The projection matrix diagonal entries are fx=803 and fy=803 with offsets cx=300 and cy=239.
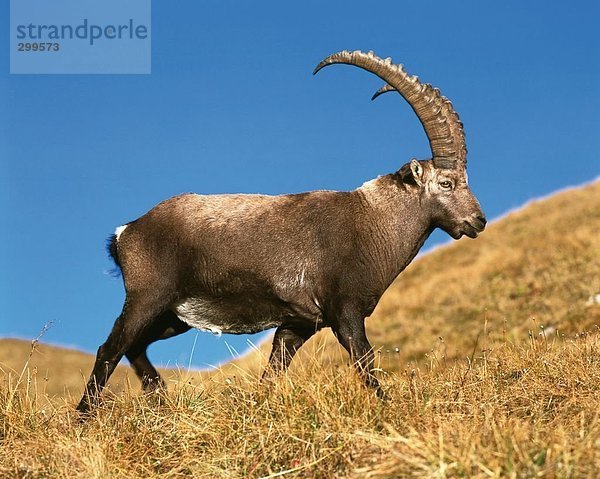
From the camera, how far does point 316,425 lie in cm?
585

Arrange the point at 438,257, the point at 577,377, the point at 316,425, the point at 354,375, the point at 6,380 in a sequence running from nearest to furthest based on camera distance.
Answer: the point at 316,425, the point at 354,375, the point at 577,377, the point at 6,380, the point at 438,257

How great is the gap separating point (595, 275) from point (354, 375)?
61.2 ft

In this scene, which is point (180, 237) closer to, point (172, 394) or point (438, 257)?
point (172, 394)

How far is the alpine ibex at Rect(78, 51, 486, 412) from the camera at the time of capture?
26.5ft

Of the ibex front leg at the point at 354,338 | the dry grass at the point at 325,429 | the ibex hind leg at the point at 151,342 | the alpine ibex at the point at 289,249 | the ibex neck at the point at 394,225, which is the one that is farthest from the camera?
the ibex hind leg at the point at 151,342

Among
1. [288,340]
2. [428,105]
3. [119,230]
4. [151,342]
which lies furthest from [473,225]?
[119,230]

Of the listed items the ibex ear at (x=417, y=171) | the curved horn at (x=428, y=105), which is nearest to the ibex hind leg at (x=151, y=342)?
the ibex ear at (x=417, y=171)

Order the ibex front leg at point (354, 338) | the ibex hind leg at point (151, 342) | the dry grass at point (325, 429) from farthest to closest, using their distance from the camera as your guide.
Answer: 1. the ibex hind leg at point (151, 342)
2. the ibex front leg at point (354, 338)
3. the dry grass at point (325, 429)

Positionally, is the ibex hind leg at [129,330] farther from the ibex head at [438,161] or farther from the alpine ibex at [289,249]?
the ibex head at [438,161]

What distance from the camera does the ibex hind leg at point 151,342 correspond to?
869cm

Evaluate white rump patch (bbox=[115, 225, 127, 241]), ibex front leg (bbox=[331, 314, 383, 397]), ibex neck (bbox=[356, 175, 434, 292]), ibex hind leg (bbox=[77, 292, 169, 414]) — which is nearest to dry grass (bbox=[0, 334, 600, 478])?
ibex front leg (bbox=[331, 314, 383, 397])

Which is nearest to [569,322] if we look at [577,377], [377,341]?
[377,341]

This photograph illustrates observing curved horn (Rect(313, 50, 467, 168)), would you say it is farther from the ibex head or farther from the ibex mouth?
the ibex mouth

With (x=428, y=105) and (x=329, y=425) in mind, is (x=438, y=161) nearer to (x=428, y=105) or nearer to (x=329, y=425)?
(x=428, y=105)
